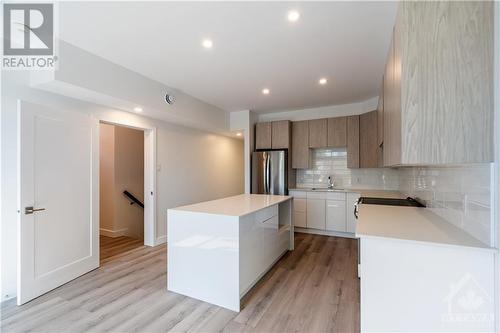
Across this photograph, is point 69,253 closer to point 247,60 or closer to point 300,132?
point 247,60

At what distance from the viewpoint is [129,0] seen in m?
1.69

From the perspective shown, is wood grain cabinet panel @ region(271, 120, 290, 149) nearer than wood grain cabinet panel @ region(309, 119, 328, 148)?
No

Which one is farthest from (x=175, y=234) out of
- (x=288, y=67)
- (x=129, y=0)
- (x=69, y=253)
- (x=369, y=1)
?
(x=369, y=1)

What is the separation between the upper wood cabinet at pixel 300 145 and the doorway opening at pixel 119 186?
3135 millimetres

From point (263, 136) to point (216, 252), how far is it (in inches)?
129

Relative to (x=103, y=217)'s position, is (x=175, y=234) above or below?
above

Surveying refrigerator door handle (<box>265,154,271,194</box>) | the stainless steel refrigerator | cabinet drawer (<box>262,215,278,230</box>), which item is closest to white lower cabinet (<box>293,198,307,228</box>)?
the stainless steel refrigerator

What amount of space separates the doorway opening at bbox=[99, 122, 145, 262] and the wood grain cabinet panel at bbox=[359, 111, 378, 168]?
4.22m

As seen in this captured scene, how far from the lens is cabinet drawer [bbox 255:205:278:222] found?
2.46m

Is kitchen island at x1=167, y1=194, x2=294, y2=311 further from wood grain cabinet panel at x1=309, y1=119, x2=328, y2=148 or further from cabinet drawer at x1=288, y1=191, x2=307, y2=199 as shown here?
wood grain cabinet panel at x1=309, y1=119, x2=328, y2=148

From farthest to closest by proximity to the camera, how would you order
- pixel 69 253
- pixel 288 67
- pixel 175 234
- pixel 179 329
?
pixel 288 67 → pixel 69 253 → pixel 175 234 → pixel 179 329

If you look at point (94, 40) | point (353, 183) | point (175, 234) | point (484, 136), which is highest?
point (94, 40)

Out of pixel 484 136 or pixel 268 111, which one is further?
pixel 268 111

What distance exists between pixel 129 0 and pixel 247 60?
4.23 feet
